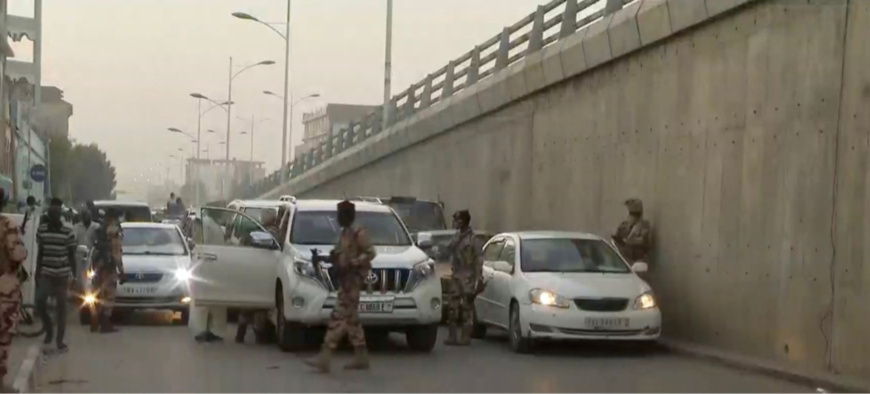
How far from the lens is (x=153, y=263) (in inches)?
723

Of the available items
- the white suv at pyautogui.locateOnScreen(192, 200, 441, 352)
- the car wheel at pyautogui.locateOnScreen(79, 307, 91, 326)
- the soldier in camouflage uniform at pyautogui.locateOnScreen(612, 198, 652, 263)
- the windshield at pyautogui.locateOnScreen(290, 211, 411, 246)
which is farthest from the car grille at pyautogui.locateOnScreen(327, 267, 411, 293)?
the car wheel at pyautogui.locateOnScreen(79, 307, 91, 326)

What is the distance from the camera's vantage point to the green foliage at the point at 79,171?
7831cm

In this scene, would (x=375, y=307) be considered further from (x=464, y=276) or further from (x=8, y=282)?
(x=8, y=282)

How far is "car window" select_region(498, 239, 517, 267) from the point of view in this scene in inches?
607

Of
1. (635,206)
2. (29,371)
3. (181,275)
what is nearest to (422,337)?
(635,206)

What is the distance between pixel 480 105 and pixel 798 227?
44.3 feet

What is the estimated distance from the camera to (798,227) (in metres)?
13.0

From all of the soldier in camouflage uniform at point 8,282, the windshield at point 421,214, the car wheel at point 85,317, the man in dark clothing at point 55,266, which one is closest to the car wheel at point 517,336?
the man in dark clothing at point 55,266

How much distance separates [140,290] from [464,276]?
5.45m

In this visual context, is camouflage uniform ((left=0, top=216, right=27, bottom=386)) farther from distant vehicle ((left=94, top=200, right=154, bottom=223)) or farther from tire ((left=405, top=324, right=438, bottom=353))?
distant vehicle ((left=94, top=200, right=154, bottom=223))

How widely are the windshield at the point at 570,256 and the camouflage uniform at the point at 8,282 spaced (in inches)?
273

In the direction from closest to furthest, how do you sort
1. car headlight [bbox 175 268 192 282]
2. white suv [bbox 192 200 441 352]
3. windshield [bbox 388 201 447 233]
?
white suv [bbox 192 200 441 352] < car headlight [bbox 175 268 192 282] < windshield [bbox 388 201 447 233]

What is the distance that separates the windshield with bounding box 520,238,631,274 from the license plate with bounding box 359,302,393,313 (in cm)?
208

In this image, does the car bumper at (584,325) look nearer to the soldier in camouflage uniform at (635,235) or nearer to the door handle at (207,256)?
the soldier in camouflage uniform at (635,235)
